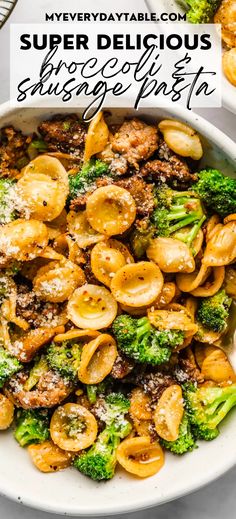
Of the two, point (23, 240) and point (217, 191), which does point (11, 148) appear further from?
point (217, 191)

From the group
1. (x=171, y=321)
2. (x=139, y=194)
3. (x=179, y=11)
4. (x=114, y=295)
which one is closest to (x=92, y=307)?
(x=114, y=295)

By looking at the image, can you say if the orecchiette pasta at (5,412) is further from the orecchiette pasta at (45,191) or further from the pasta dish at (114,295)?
the orecchiette pasta at (45,191)

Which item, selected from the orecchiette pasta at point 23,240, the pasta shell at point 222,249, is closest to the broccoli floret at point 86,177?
the orecchiette pasta at point 23,240

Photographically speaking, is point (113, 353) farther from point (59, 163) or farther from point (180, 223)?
point (59, 163)

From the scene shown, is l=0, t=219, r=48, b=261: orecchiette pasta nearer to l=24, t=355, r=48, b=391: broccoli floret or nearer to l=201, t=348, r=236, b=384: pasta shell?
l=24, t=355, r=48, b=391: broccoli floret

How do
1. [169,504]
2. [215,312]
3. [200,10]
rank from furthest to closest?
[169,504] < [200,10] < [215,312]

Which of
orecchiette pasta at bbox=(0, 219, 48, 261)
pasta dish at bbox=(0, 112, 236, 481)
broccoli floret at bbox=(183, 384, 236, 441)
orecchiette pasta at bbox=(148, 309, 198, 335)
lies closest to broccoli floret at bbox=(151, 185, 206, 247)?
pasta dish at bbox=(0, 112, 236, 481)
